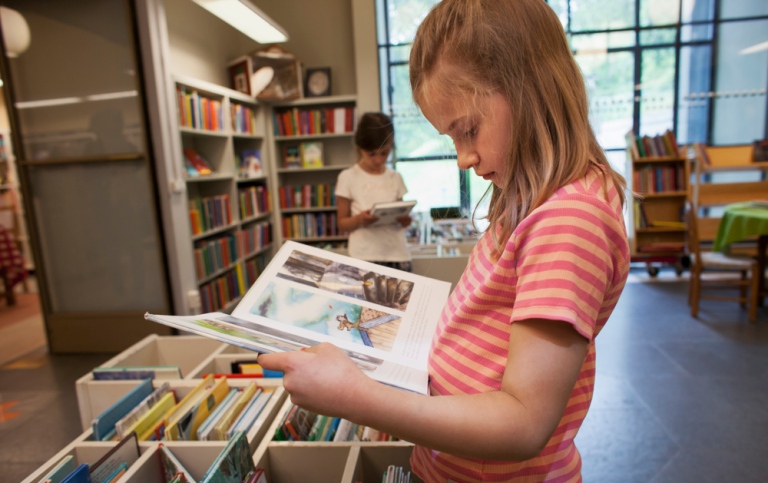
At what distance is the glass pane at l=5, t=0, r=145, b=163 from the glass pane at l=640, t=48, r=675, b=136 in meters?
5.26

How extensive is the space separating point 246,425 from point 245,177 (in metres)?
3.44

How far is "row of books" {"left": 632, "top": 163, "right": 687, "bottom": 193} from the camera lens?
4.90 meters

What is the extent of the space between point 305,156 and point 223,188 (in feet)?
3.63

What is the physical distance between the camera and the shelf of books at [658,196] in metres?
4.82

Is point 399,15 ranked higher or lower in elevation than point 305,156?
higher

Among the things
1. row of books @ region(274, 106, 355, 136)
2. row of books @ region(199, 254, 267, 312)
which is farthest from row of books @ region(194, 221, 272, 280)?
row of books @ region(274, 106, 355, 136)

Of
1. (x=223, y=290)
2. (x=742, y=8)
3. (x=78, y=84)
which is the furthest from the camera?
(x=742, y=8)

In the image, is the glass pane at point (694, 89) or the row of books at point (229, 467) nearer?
the row of books at point (229, 467)

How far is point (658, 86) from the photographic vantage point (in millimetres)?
5254

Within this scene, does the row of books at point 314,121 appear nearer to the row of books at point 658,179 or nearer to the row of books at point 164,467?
the row of books at point 658,179

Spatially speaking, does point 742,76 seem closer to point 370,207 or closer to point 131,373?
point 370,207

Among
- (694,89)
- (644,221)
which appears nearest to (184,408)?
(644,221)

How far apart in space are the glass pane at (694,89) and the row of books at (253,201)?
4851 millimetres

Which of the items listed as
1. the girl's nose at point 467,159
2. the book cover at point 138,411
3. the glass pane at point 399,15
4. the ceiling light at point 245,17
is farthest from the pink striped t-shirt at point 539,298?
the glass pane at point 399,15
